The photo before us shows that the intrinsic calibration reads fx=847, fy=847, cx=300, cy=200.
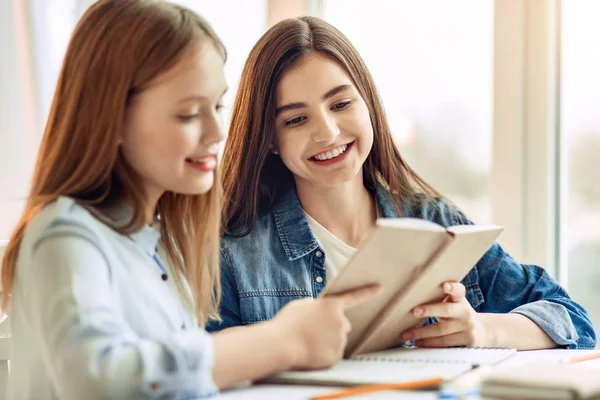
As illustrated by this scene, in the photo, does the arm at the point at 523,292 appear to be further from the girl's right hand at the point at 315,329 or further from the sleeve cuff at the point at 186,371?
the sleeve cuff at the point at 186,371

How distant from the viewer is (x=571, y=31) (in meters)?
2.27

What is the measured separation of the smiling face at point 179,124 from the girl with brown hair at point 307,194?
1.75 ft

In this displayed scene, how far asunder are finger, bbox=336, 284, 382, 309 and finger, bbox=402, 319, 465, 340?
0.73ft

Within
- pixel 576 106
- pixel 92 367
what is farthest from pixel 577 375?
pixel 576 106

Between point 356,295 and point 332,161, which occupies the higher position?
point 332,161

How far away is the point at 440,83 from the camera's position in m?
2.50

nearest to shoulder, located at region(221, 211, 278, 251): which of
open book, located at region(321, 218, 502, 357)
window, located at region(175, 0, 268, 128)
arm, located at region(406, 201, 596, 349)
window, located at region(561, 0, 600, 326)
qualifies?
arm, located at region(406, 201, 596, 349)

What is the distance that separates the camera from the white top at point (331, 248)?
182 centimetres

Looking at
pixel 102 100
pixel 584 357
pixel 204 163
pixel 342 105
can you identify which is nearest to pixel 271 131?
pixel 342 105

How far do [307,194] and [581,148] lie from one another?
844 millimetres

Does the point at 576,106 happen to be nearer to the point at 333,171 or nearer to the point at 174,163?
the point at 333,171

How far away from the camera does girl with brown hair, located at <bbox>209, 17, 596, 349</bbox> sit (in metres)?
1.75

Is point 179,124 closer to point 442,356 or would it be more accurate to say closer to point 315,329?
point 315,329

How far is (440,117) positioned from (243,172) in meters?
0.87
